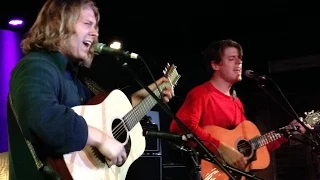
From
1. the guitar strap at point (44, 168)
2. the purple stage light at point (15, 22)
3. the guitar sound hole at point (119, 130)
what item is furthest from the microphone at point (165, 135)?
the purple stage light at point (15, 22)

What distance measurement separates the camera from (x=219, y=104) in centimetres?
407

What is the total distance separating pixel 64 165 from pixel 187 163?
3.10 ft

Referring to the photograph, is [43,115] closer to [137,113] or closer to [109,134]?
[109,134]

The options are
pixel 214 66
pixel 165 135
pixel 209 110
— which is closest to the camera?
pixel 165 135

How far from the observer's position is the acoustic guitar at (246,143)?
367cm

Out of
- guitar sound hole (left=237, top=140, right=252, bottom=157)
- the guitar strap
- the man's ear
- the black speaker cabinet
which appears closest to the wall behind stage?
the black speaker cabinet

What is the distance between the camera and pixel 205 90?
13.6 ft

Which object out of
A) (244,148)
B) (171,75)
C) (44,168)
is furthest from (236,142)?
(44,168)

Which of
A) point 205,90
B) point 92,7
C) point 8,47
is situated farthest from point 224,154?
point 8,47

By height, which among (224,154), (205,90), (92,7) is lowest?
(224,154)

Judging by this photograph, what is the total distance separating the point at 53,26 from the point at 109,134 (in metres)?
0.68

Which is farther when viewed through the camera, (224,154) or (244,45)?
(244,45)

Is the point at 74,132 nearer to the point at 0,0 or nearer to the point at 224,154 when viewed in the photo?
the point at 224,154

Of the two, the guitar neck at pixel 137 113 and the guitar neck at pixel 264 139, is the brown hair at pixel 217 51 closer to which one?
the guitar neck at pixel 264 139
